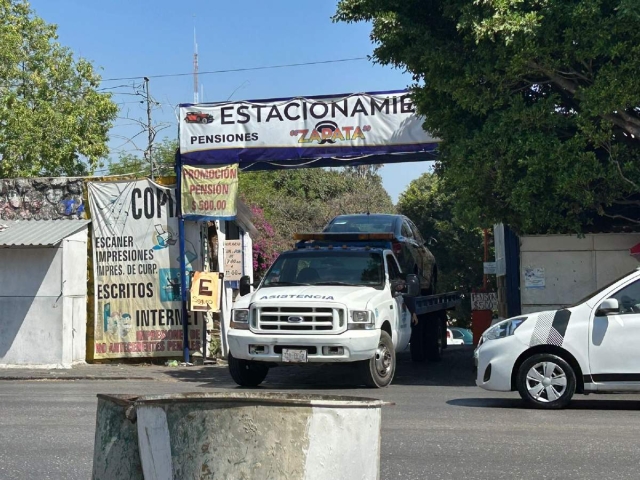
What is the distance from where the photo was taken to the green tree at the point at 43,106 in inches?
1233

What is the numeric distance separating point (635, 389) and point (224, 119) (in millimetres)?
9950

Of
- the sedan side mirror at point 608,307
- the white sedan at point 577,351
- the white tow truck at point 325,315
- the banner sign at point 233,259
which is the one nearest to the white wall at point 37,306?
the banner sign at point 233,259

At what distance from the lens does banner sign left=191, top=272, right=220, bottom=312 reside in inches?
754

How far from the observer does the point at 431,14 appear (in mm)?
15648

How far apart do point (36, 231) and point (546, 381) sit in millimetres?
11123

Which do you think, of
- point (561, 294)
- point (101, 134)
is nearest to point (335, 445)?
point (561, 294)

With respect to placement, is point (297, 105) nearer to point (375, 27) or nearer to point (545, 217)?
point (375, 27)

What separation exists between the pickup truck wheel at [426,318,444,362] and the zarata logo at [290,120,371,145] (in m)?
3.93

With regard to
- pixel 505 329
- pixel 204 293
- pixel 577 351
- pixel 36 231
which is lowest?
pixel 577 351

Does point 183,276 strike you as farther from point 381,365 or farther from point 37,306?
point 381,365

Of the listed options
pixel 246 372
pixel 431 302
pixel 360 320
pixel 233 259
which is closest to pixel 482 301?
pixel 431 302

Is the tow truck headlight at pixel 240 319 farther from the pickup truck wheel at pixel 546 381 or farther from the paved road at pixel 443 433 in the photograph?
the pickup truck wheel at pixel 546 381

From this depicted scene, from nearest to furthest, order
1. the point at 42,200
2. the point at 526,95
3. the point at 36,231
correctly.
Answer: the point at 526,95, the point at 36,231, the point at 42,200

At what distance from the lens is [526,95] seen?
51.9ft
